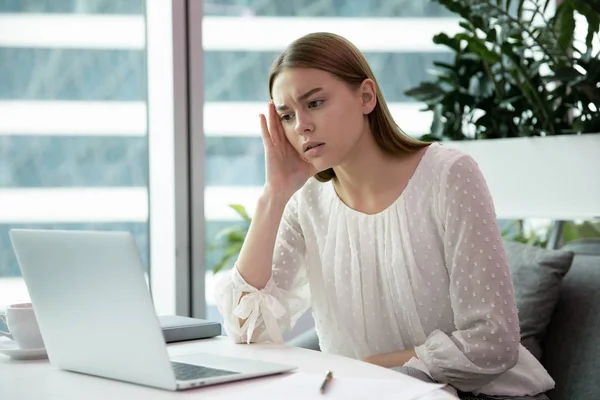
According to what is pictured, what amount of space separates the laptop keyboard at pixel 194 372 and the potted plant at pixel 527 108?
5.38 feet

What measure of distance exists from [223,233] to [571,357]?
6.46 ft

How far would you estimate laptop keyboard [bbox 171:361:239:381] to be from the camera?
1.33 metres

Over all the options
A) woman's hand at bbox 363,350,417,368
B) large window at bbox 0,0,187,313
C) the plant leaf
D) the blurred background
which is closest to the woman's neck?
woman's hand at bbox 363,350,417,368

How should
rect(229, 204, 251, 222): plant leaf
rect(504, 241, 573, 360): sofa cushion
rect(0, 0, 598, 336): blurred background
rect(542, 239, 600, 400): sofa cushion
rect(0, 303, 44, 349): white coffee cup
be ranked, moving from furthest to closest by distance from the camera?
rect(229, 204, 251, 222): plant leaf
rect(0, 0, 598, 336): blurred background
rect(504, 241, 573, 360): sofa cushion
rect(542, 239, 600, 400): sofa cushion
rect(0, 303, 44, 349): white coffee cup

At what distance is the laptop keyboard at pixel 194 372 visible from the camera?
1.33 meters

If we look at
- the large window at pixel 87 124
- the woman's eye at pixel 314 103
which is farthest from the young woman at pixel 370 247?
the large window at pixel 87 124

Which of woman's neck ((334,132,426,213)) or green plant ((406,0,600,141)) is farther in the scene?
green plant ((406,0,600,141))

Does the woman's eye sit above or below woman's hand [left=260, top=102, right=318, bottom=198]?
above

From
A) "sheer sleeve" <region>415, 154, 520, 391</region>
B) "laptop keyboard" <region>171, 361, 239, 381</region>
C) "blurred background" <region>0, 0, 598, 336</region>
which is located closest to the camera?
"laptop keyboard" <region>171, 361, 239, 381</region>

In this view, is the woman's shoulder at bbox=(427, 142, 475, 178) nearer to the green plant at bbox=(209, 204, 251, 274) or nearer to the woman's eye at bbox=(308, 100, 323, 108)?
the woman's eye at bbox=(308, 100, 323, 108)

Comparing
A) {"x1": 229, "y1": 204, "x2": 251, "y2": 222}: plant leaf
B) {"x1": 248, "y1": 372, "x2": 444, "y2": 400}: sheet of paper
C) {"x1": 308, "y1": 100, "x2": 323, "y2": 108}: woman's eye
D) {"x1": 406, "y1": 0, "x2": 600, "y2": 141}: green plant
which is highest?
{"x1": 406, "y1": 0, "x2": 600, "y2": 141}: green plant

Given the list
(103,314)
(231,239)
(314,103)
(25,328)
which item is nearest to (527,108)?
(231,239)

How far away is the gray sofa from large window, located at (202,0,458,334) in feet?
5.19

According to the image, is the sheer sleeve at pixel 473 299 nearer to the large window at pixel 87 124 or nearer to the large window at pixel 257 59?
the large window at pixel 87 124
